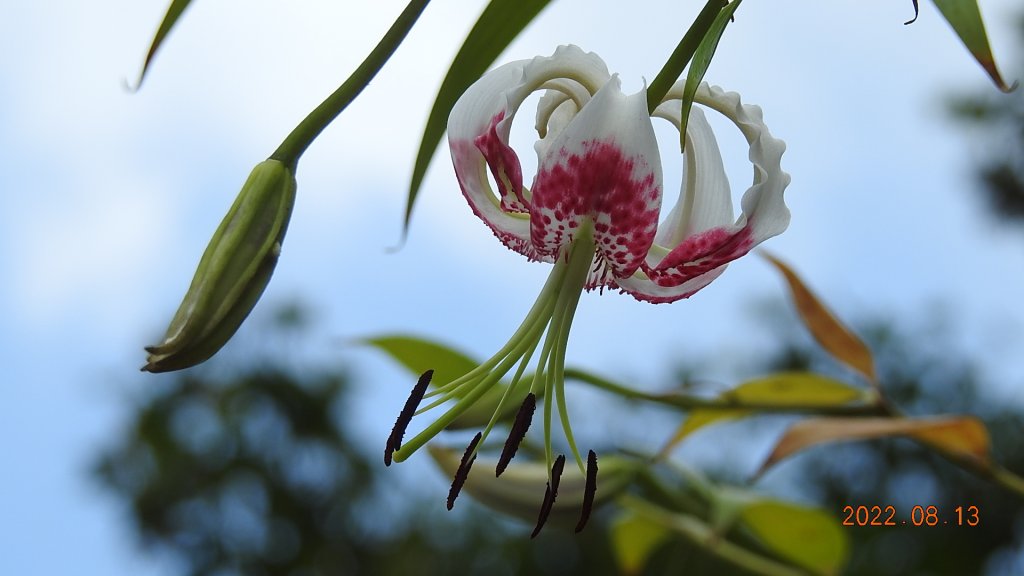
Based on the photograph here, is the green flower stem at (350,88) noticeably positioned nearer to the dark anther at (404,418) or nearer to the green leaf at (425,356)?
the dark anther at (404,418)

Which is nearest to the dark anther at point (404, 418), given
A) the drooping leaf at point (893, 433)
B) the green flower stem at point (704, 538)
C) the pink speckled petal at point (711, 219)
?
the pink speckled petal at point (711, 219)

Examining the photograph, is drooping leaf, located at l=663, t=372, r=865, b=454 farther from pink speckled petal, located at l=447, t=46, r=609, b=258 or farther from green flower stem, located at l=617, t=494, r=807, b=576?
pink speckled petal, located at l=447, t=46, r=609, b=258

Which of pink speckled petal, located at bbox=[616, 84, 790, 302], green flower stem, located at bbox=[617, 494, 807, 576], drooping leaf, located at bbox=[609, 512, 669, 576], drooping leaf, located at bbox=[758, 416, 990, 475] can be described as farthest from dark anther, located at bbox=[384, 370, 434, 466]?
drooping leaf, located at bbox=[609, 512, 669, 576]

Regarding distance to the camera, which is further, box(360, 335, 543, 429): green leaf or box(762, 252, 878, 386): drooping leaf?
box(762, 252, 878, 386): drooping leaf

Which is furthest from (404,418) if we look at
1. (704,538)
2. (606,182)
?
(704,538)

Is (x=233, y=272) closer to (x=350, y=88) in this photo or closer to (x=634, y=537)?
(x=350, y=88)

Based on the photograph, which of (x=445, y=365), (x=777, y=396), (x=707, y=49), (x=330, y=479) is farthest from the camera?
(x=330, y=479)
